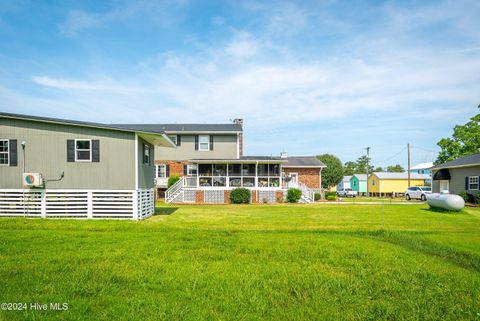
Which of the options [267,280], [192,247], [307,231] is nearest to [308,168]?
[307,231]

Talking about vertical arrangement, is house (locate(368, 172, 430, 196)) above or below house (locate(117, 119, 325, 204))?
below

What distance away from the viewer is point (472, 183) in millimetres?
29109

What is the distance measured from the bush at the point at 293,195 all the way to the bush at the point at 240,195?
332 centimetres

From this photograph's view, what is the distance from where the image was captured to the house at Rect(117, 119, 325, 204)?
27547 mm

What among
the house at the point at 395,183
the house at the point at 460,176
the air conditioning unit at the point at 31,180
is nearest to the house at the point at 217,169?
the house at the point at 460,176

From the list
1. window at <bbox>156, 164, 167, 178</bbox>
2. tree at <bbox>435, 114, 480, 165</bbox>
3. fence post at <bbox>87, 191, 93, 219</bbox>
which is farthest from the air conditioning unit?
tree at <bbox>435, 114, 480, 165</bbox>

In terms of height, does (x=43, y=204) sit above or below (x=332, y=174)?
below

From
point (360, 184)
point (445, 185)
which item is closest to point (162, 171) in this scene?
point (445, 185)

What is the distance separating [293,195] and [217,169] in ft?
21.6

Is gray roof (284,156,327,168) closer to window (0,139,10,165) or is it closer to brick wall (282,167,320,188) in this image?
brick wall (282,167,320,188)

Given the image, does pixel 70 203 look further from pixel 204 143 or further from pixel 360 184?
pixel 360 184

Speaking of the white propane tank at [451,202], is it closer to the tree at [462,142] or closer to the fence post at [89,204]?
the fence post at [89,204]

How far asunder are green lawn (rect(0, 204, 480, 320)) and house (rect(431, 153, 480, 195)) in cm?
2148

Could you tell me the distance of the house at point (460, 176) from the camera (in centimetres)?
2869
